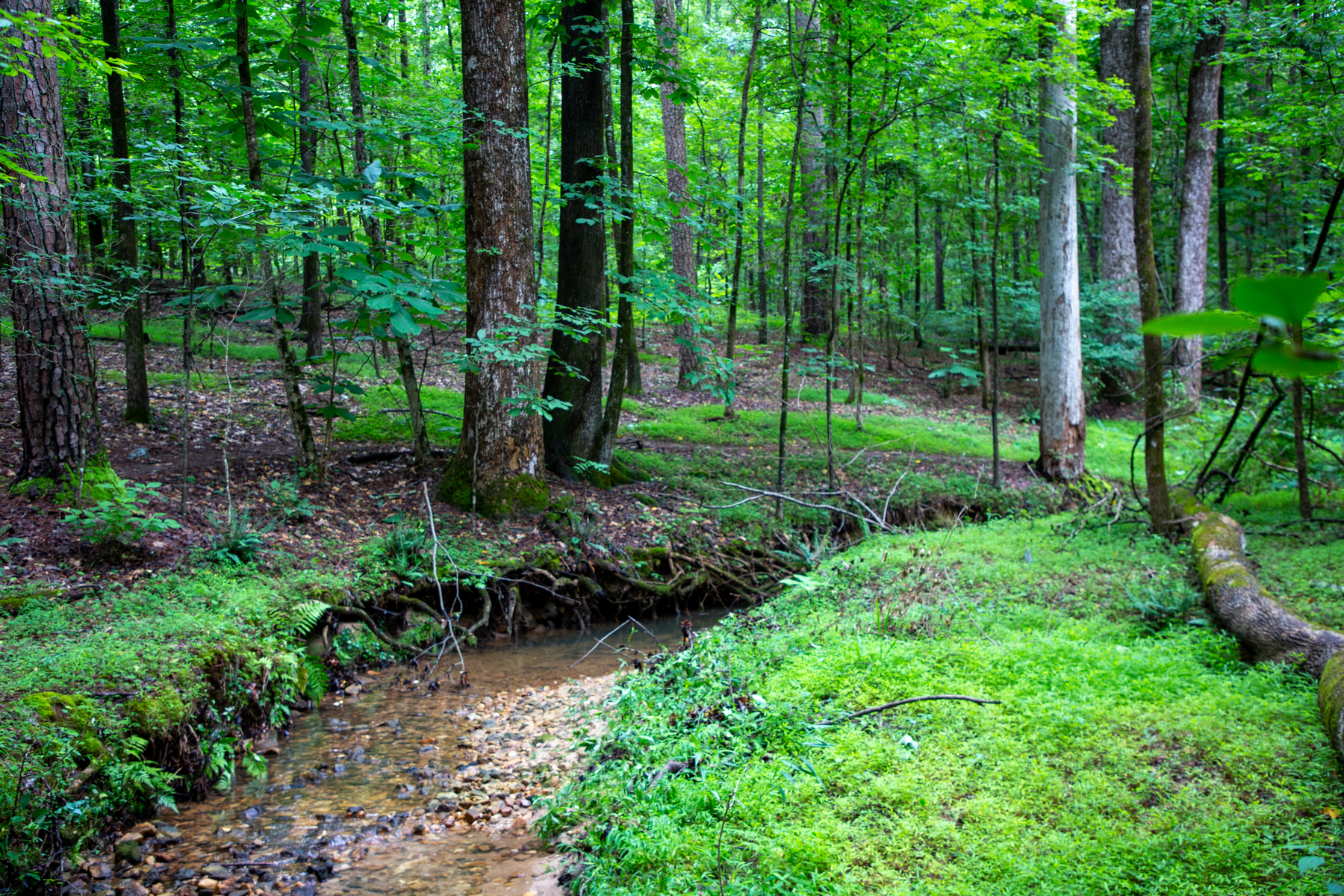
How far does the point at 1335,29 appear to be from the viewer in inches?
277

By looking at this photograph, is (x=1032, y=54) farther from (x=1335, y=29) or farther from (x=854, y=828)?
(x=854, y=828)

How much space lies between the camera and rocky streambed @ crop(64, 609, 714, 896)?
11.6 ft

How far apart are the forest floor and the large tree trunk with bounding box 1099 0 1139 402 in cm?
748

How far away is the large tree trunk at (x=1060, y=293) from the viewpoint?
393 inches

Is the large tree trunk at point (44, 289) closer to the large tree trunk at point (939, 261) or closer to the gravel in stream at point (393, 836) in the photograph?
the gravel in stream at point (393, 836)

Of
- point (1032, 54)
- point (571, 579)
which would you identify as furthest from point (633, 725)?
point (1032, 54)

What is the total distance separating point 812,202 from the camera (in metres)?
16.0

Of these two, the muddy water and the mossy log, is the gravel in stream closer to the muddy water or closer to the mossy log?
the muddy water

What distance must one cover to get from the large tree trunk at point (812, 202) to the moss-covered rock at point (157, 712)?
7476 millimetres

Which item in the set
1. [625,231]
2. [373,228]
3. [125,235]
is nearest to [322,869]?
[373,228]

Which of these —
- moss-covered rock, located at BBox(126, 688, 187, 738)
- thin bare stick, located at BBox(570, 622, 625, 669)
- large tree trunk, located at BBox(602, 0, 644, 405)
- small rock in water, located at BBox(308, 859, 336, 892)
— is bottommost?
thin bare stick, located at BBox(570, 622, 625, 669)

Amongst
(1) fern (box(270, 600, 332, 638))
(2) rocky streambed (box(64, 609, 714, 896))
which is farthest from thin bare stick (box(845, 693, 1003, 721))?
(1) fern (box(270, 600, 332, 638))

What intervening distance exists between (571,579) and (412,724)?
2.34 meters

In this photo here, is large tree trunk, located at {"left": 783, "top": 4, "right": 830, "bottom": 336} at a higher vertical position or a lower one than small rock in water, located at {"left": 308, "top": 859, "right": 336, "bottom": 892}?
higher
